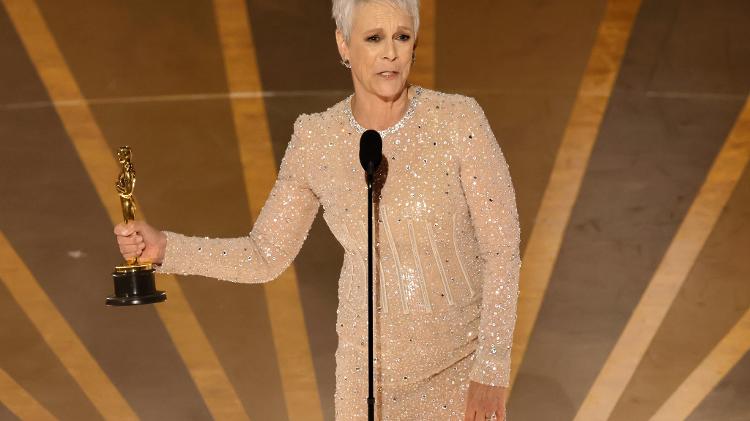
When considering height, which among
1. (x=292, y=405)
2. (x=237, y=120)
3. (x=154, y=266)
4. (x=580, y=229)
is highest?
(x=237, y=120)

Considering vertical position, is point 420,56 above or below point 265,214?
above

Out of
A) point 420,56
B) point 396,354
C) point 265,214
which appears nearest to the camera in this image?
point 396,354

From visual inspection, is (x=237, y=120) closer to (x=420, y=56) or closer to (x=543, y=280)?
(x=420, y=56)

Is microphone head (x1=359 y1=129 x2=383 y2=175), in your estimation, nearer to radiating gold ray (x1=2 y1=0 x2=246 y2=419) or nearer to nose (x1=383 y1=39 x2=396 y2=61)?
nose (x1=383 y1=39 x2=396 y2=61)

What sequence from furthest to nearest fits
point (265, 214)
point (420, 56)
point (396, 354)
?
point (420, 56) < point (265, 214) < point (396, 354)

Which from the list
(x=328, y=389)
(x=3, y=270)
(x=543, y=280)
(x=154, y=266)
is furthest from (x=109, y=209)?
(x=543, y=280)

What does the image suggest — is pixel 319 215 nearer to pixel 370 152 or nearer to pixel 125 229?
pixel 125 229

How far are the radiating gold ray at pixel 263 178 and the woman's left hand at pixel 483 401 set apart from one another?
1445 mm

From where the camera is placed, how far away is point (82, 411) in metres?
3.24

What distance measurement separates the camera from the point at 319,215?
3201 millimetres

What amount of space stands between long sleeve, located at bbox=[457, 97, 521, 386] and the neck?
0.44 feet

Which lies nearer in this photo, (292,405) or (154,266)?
(154,266)

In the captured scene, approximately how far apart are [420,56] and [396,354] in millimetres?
1411

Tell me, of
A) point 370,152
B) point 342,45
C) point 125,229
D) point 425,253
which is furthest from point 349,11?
point 125,229
